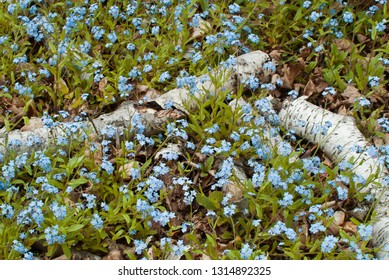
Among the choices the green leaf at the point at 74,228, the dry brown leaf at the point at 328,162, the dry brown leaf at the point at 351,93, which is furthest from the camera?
the dry brown leaf at the point at 351,93

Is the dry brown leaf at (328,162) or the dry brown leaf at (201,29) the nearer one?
the dry brown leaf at (328,162)

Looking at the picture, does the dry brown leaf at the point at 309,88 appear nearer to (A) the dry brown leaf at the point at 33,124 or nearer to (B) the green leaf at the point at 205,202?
(B) the green leaf at the point at 205,202

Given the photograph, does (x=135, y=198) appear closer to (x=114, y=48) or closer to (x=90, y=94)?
(x=90, y=94)

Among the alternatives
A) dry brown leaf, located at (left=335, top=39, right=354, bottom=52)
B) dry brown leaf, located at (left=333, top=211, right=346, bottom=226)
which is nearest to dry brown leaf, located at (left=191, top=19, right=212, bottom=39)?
dry brown leaf, located at (left=335, top=39, right=354, bottom=52)

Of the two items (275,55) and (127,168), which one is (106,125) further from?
(275,55)

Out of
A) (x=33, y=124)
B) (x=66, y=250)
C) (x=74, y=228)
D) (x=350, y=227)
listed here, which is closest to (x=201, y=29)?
(x=33, y=124)

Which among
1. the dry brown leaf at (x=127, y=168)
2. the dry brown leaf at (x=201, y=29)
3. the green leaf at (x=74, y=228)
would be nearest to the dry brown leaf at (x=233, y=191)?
the dry brown leaf at (x=127, y=168)

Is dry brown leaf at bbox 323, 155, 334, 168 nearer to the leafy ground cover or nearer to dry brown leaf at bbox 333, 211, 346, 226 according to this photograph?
the leafy ground cover
